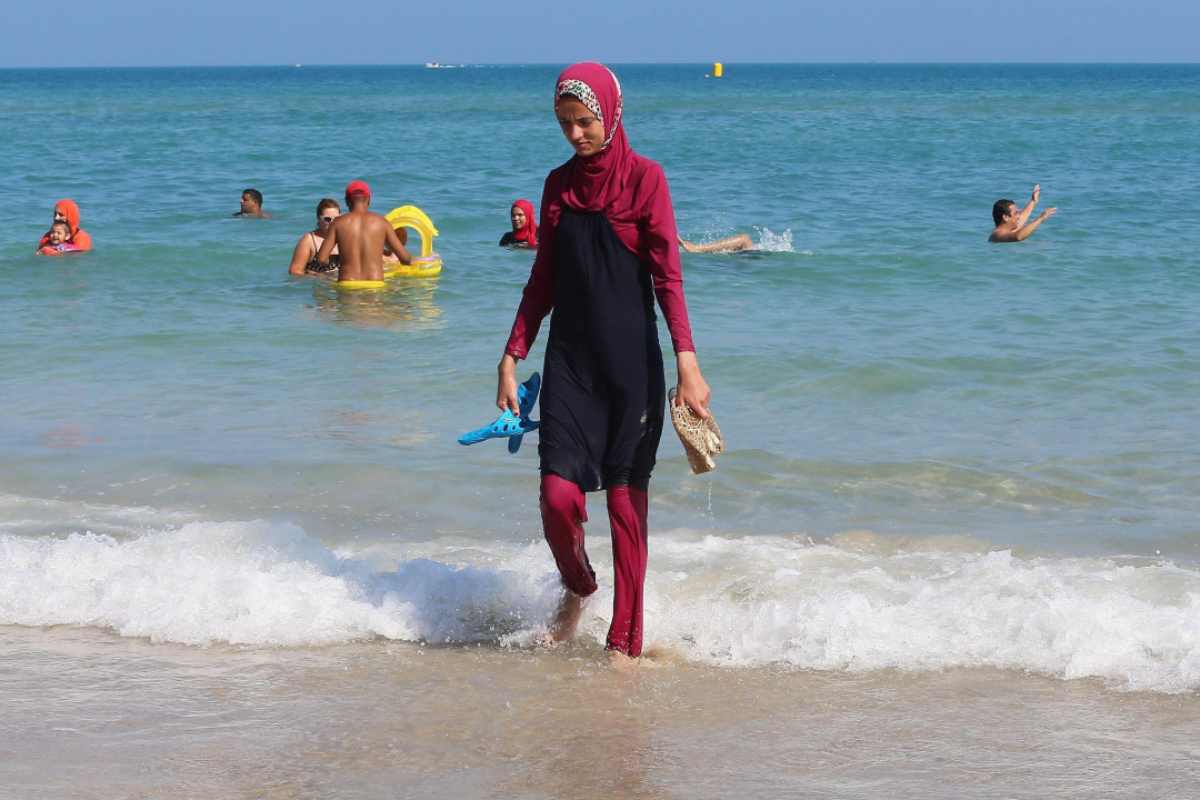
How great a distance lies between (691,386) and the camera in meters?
4.18

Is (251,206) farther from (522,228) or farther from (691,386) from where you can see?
(691,386)

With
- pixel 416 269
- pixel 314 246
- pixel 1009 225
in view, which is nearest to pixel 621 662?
pixel 416 269

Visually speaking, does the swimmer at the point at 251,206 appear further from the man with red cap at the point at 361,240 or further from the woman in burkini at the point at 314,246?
the man with red cap at the point at 361,240

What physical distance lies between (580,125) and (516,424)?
3.10 ft

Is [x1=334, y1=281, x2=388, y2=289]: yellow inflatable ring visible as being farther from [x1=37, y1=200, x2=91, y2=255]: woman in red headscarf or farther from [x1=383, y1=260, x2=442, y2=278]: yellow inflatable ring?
[x1=37, y1=200, x2=91, y2=255]: woman in red headscarf

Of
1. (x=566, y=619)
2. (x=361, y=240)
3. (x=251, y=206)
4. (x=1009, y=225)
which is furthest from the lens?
(x=251, y=206)

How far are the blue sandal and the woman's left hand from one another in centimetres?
44

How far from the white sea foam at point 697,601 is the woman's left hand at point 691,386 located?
871mm

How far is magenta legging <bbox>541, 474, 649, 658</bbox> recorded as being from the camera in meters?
4.18

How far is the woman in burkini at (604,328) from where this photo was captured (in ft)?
13.5

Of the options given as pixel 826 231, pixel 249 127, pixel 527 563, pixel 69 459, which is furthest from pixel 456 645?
pixel 249 127

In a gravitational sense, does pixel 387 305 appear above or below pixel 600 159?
below

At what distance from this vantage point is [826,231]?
17.4m

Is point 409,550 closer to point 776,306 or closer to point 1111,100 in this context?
point 776,306
